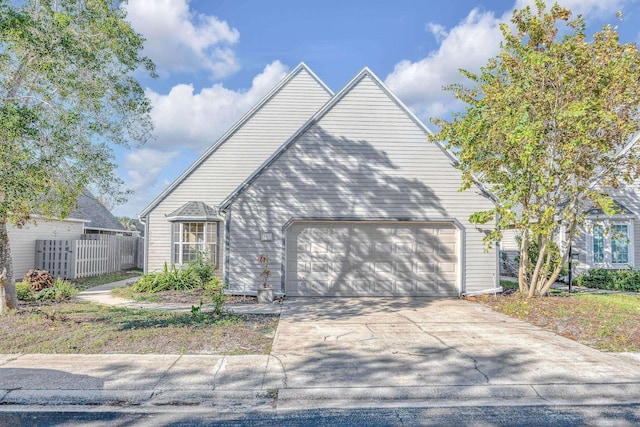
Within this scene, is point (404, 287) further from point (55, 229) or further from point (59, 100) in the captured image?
point (55, 229)

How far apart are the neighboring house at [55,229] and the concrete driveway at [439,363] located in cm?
632

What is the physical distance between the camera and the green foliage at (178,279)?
12.6 meters

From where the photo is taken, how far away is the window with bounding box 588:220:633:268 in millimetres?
15055

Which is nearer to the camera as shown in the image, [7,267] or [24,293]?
[7,267]

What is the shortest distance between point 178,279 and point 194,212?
271 cm

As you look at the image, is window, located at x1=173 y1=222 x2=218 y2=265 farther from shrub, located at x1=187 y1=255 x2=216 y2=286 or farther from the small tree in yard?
the small tree in yard

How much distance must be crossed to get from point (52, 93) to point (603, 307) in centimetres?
1289

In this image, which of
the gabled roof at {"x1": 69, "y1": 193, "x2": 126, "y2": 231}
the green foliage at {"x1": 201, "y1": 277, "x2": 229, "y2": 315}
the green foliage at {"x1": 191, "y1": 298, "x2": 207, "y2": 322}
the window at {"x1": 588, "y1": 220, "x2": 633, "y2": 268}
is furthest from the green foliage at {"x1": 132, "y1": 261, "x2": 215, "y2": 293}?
the window at {"x1": 588, "y1": 220, "x2": 633, "y2": 268}

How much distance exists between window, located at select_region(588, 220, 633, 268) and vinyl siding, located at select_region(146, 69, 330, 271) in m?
11.6

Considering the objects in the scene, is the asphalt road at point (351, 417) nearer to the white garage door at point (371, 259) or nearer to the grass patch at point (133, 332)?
the grass patch at point (133, 332)

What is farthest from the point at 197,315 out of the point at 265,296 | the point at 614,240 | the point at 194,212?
the point at 614,240

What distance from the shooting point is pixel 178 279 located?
43.0ft

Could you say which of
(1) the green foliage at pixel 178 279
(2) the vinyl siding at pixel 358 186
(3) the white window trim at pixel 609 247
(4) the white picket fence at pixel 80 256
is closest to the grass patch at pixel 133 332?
(2) the vinyl siding at pixel 358 186

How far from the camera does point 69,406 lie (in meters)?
4.49
